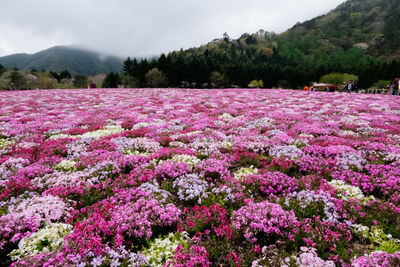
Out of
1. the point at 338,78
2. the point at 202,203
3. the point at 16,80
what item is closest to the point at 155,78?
the point at 16,80

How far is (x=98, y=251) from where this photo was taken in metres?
3.97

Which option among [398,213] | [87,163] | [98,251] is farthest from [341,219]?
[87,163]

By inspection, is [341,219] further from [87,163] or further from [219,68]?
[219,68]

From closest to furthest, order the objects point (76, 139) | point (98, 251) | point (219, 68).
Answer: point (98, 251)
point (76, 139)
point (219, 68)

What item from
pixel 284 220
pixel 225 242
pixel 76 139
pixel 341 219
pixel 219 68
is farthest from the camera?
pixel 219 68

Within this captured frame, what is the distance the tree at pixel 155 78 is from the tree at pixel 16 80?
4681cm

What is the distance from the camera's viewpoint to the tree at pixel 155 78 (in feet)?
221

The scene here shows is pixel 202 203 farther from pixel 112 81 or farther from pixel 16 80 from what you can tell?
pixel 16 80

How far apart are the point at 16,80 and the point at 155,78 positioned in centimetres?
5033

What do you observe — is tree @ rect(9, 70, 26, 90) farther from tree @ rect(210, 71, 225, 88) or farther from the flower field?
the flower field

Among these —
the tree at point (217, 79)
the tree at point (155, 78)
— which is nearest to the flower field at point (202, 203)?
the tree at point (155, 78)

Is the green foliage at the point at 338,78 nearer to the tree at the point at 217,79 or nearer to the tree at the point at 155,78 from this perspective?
the tree at the point at 217,79

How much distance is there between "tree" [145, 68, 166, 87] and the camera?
67.4 metres

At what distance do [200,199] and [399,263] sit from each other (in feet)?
13.2
